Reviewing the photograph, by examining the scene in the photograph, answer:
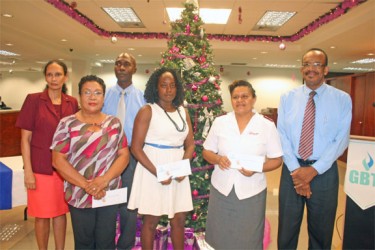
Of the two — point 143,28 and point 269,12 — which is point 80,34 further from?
point 269,12

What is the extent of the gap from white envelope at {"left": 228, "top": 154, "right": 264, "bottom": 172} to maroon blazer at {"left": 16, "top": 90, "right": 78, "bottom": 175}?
1371 millimetres

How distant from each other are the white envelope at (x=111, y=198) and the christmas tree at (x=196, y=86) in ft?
3.76

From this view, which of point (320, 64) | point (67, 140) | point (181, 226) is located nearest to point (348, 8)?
point (320, 64)

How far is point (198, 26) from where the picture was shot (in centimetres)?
319

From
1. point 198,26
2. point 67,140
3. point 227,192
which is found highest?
point 198,26

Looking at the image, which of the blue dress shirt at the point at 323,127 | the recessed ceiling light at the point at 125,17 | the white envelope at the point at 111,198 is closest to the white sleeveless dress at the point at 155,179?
the white envelope at the point at 111,198

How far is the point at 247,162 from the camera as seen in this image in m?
1.94

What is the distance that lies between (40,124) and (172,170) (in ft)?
3.53

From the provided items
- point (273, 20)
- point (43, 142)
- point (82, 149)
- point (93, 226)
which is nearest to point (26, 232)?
point (43, 142)

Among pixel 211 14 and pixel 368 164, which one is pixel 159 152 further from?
pixel 211 14

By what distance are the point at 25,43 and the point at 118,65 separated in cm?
843

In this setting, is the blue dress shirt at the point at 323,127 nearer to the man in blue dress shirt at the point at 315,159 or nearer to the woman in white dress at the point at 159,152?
the man in blue dress shirt at the point at 315,159

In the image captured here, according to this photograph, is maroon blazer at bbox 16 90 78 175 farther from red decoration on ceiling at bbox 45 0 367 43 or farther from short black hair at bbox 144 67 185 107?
red decoration on ceiling at bbox 45 0 367 43

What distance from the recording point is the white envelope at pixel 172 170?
80.4 inches
